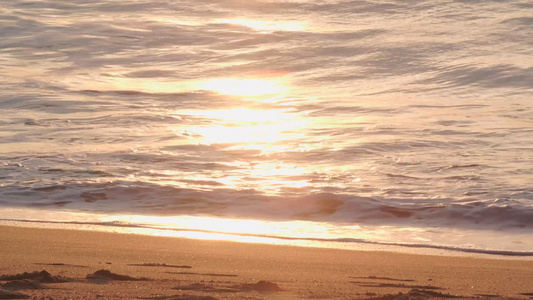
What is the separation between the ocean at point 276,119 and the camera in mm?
6906

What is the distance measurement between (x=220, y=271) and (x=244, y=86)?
11.8 metres

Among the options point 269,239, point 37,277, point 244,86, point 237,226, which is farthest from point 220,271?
point 244,86

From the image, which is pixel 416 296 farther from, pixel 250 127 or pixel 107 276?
pixel 250 127

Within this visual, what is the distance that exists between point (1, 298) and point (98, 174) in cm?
553

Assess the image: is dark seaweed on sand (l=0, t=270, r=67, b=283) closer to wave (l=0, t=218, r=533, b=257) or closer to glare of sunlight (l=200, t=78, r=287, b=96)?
wave (l=0, t=218, r=533, b=257)

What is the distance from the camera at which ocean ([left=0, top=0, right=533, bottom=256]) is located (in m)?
6.91

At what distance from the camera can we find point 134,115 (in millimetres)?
12484

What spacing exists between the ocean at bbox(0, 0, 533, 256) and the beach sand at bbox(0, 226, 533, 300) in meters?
0.71

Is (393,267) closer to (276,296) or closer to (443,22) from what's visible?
(276,296)

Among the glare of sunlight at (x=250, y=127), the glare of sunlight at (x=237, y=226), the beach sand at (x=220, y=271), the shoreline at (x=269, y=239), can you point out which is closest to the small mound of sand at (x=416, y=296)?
the beach sand at (x=220, y=271)

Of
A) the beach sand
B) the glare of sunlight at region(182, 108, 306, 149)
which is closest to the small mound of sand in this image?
the beach sand

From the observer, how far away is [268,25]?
20.9 m

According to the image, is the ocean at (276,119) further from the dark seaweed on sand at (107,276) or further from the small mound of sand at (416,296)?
the dark seaweed on sand at (107,276)

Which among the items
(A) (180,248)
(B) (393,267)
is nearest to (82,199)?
(A) (180,248)
